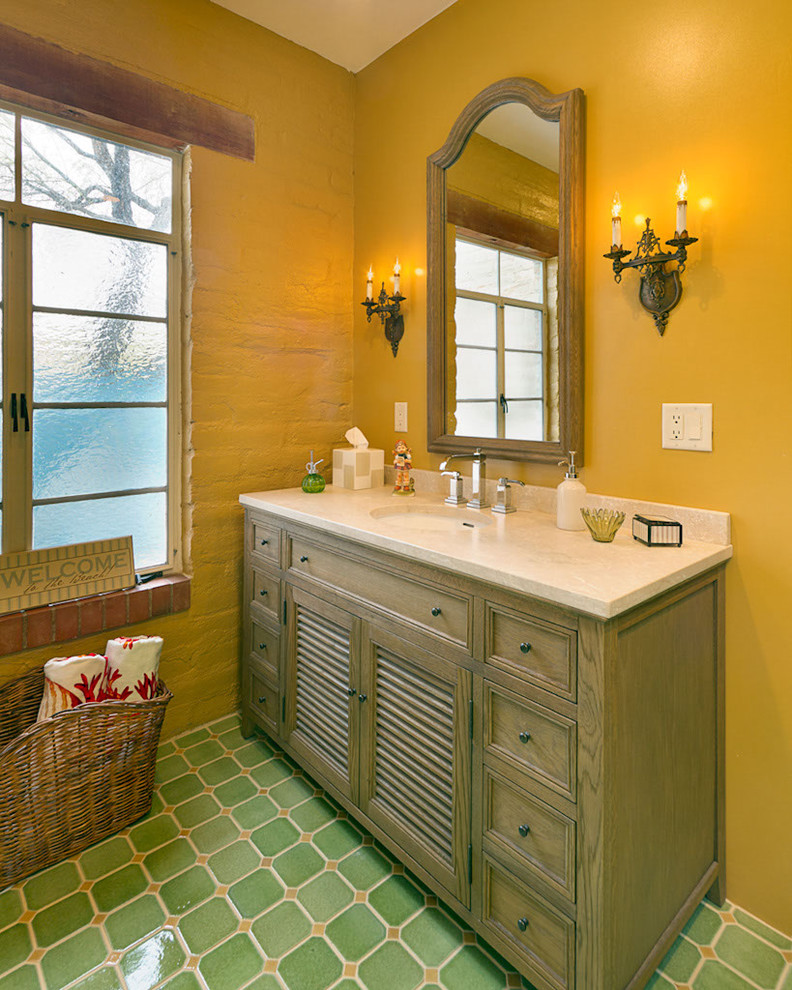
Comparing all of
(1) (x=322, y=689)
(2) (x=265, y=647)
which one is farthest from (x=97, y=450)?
(1) (x=322, y=689)

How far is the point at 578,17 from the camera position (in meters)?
1.66

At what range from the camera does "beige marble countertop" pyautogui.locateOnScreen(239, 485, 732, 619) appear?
111 centimetres

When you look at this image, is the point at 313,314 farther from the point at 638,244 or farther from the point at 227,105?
the point at 638,244

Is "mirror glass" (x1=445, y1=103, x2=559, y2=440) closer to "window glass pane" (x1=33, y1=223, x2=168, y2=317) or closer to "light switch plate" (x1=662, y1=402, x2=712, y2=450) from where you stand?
"light switch plate" (x1=662, y1=402, x2=712, y2=450)

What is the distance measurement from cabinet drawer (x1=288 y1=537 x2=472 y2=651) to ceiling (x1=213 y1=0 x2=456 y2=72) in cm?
194

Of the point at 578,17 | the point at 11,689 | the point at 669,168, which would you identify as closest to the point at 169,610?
the point at 11,689

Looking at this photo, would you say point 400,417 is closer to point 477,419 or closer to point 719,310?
point 477,419

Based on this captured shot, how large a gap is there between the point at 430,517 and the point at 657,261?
3.24ft

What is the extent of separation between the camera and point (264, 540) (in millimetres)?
2076

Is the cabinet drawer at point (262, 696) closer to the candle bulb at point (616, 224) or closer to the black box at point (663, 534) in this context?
the black box at point (663, 534)

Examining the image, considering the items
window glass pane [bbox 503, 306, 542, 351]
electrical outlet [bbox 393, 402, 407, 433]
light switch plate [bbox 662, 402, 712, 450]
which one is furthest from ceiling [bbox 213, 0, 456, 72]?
light switch plate [bbox 662, 402, 712, 450]

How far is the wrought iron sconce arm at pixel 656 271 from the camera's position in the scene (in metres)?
1.46

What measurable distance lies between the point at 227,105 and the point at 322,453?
1.37 meters

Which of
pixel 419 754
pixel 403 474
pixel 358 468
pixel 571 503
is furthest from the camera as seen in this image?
pixel 358 468
